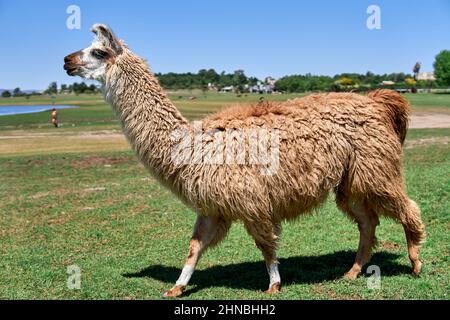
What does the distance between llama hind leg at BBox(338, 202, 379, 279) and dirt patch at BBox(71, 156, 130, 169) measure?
12677 mm

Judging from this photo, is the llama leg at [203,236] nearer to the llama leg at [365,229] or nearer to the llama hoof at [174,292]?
the llama hoof at [174,292]

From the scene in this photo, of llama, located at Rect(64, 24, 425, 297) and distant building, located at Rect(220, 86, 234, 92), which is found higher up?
distant building, located at Rect(220, 86, 234, 92)

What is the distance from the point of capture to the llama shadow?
229 inches

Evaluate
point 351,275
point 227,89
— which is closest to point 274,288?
point 351,275

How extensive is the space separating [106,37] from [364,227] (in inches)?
148

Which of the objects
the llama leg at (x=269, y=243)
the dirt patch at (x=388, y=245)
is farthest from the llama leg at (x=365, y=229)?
the llama leg at (x=269, y=243)

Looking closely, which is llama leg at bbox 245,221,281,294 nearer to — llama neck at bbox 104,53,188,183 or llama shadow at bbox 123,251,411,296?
llama shadow at bbox 123,251,411,296

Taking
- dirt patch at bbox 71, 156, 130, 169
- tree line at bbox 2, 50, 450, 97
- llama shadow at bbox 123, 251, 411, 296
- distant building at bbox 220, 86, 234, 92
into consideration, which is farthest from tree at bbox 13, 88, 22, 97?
llama shadow at bbox 123, 251, 411, 296

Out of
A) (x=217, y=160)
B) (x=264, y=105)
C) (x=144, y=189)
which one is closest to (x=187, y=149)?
(x=217, y=160)

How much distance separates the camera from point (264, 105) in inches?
229

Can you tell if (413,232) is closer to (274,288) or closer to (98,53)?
(274,288)

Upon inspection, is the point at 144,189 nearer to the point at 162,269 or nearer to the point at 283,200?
the point at 162,269

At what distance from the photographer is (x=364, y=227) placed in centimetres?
618

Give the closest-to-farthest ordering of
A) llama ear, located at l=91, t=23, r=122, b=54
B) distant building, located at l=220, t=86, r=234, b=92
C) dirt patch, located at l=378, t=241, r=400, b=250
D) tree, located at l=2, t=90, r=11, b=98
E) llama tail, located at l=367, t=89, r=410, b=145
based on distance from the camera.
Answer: llama ear, located at l=91, t=23, r=122, b=54, llama tail, located at l=367, t=89, r=410, b=145, dirt patch, located at l=378, t=241, r=400, b=250, distant building, located at l=220, t=86, r=234, b=92, tree, located at l=2, t=90, r=11, b=98
